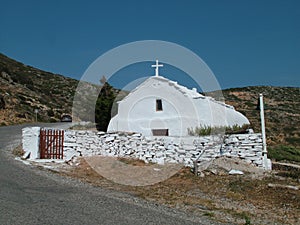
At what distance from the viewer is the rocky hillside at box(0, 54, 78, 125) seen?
39.4m

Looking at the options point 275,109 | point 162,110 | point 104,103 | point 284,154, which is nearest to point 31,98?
point 104,103

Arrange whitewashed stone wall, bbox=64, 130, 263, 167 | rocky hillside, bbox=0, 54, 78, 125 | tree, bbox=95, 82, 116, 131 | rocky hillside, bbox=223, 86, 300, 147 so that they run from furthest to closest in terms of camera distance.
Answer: rocky hillside, bbox=0, 54, 78, 125, rocky hillside, bbox=223, 86, 300, 147, tree, bbox=95, 82, 116, 131, whitewashed stone wall, bbox=64, 130, 263, 167

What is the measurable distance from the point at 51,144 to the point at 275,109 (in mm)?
42409

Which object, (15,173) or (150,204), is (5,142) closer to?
(15,173)

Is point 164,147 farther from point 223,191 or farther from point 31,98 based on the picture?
point 31,98

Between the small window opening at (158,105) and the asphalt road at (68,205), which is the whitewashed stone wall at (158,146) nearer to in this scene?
the small window opening at (158,105)

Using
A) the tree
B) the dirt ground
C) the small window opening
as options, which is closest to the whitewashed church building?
the small window opening

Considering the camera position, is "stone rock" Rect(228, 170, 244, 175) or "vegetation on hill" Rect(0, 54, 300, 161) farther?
"vegetation on hill" Rect(0, 54, 300, 161)

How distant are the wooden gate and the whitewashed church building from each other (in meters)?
4.30

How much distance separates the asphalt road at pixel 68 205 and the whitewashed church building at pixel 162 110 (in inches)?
322

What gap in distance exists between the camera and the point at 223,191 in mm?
12188

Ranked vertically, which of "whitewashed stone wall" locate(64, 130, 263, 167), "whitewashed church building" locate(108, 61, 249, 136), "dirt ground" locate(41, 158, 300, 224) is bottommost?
"dirt ground" locate(41, 158, 300, 224)

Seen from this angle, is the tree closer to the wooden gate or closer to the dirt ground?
the wooden gate

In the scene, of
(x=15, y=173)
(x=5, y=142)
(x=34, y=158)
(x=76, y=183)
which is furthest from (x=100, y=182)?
(x=5, y=142)
